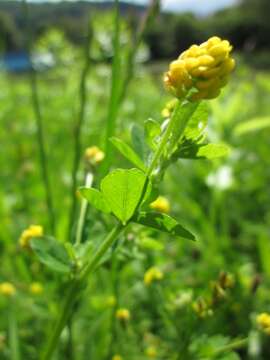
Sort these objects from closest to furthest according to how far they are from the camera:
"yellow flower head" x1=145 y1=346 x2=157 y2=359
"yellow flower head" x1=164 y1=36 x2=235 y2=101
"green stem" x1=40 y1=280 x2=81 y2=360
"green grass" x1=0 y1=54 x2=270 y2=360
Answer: "yellow flower head" x1=164 y1=36 x2=235 y2=101 → "green stem" x1=40 y1=280 x2=81 y2=360 → "green grass" x1=0 y1=54 x2=270 y2=360 → "yellow flower head" x1=145 y1=346 x2=157 y2=359

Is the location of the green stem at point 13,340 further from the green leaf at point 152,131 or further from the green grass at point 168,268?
the green leaf at point 152,131

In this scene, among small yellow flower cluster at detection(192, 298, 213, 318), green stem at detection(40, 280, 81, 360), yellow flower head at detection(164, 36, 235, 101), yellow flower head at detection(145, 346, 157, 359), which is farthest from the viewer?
yellow flower head at detection(145, 346, 157, 359)

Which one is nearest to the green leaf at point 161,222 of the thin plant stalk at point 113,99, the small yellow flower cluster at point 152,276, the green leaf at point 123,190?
the green leaf at point 123,190

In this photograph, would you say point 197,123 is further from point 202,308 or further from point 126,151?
point 202,308

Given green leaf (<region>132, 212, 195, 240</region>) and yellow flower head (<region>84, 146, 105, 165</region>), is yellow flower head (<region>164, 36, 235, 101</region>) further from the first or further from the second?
yellow flower head (<region>84, 146, 105, 165</region>)

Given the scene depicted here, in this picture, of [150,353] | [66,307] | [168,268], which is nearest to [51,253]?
[66,307]

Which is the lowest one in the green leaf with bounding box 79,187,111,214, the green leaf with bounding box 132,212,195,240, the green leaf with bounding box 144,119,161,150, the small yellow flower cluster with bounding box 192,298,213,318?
the small yellow flower cluster with bounding box 192,298,213,318

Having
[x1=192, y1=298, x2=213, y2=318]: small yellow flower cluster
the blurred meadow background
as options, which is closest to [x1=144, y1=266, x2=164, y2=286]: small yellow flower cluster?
the blurred meadow background
